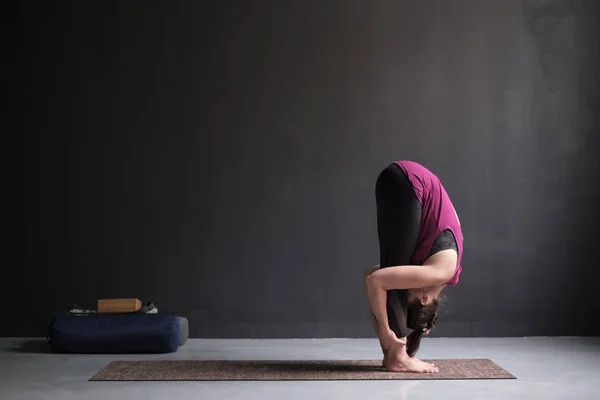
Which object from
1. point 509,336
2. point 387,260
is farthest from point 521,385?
point 509,336

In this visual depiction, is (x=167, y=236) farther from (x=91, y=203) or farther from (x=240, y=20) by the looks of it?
(x=240, y=20)

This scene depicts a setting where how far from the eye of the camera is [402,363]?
3.62 m

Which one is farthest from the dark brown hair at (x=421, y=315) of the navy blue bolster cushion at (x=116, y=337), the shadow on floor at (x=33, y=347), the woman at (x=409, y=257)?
the shadow on floor at (x=33, y=347)

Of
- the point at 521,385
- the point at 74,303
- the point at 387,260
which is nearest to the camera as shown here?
the point at 521,385

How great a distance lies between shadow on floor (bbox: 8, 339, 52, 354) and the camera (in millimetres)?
4547

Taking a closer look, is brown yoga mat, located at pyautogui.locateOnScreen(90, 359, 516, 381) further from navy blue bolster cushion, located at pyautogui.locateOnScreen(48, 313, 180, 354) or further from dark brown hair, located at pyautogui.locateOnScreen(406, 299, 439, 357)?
navy blue bolster cushion, located at pyautogui.locateOnScreen(48, 313, 180, 354)

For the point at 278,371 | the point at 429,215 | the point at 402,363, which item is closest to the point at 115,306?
the point at 278,371

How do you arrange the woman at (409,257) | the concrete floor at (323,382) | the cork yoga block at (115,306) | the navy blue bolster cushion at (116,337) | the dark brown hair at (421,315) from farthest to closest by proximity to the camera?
the cork yoga block at (115,306) < the navy blue bolster cushion at (116,337) < the dark brown hair at (421,315) < the woman at (409,257) < the concrete floor at (323,382)

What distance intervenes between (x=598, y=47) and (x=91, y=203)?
11.7ft

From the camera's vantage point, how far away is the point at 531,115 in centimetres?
538

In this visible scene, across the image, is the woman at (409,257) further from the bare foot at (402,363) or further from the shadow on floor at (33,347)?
the shadow on floor at (33,347)

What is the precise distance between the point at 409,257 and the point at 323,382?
70cm

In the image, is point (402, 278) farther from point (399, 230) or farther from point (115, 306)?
point (115, 306)

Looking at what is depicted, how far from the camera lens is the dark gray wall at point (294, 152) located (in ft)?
17.2
